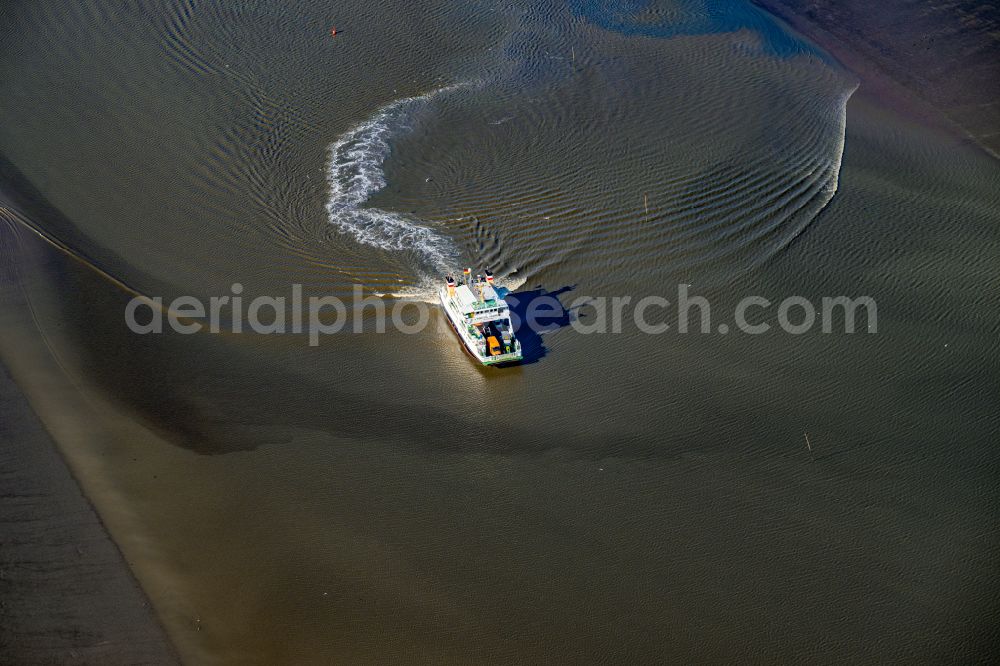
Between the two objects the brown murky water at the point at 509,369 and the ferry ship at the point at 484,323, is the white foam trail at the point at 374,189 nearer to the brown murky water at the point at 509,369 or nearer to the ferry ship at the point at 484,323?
the brown murky water at the point at 509,369

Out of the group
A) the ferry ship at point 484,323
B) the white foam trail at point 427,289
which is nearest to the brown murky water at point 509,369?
the white foam trail at point 427,289

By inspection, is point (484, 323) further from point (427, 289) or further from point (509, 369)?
point (427, 289)

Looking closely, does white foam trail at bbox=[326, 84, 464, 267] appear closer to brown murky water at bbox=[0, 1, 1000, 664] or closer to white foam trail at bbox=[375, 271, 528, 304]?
brown murky water at bbox=[0, 1, 1000, 664]

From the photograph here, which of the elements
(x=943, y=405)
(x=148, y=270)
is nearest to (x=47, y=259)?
(x=148, y=270)

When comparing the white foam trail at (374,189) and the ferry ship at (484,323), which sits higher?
the white foam trail at (374,189)

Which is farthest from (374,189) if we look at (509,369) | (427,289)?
(509,369)

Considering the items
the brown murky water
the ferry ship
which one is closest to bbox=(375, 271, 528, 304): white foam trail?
the brown murky water

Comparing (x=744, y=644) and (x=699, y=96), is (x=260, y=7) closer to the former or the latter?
(x=699, y=96)
